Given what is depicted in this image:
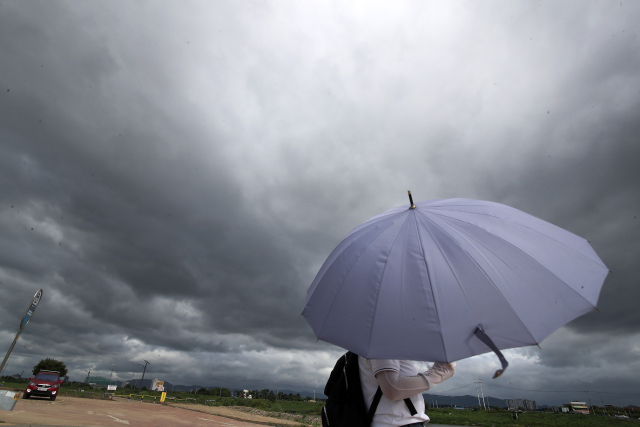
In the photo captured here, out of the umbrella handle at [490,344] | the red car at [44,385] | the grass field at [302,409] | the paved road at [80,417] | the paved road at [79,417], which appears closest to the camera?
the umbrella handle at [490,344]

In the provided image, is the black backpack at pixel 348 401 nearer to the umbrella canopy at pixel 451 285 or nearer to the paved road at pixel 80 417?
the umbrella canopy at pixel 451 285

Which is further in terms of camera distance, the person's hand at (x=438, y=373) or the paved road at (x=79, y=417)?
the paved road at (x=79, y=417)

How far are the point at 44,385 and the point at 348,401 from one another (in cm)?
3067

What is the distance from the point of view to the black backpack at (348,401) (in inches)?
79.0

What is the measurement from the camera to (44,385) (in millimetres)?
23188

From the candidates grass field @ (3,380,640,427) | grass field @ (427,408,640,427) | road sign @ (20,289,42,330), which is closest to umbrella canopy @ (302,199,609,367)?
road sign @ (20,289,42,330)

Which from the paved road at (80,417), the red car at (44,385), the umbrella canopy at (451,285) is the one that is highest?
the umbrella canopy at (451,285)

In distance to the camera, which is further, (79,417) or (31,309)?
(79,417)

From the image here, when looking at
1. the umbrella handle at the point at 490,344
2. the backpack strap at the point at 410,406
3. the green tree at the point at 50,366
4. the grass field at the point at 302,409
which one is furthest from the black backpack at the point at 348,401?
the green tree at the point at 50,366

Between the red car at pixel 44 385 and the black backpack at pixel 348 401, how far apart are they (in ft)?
99.3

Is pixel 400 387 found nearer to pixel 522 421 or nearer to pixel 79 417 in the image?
pixel 79 417

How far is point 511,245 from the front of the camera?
2.20m

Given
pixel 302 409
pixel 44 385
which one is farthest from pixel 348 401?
pixel 302 409

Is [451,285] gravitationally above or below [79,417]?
above
